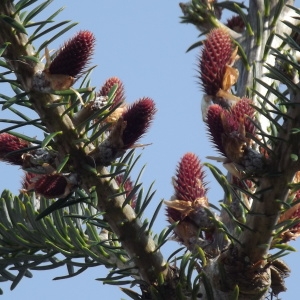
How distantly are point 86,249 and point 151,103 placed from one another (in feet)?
1.84

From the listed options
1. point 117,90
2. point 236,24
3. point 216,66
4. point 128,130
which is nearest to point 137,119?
point 128,130

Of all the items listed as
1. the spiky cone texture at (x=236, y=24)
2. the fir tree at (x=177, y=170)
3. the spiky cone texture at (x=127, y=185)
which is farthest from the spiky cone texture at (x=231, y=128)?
the spiky cone texture at (x=236, y=24)

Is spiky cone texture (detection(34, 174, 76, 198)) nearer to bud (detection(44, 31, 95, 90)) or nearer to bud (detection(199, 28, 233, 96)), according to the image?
bud (detection(44, 31, 95, 90))

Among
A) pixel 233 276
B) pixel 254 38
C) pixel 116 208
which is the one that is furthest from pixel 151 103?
pixel 254 38

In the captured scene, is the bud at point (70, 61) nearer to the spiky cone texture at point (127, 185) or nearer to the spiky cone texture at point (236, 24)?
the spiky cone texture at point (127, 185)

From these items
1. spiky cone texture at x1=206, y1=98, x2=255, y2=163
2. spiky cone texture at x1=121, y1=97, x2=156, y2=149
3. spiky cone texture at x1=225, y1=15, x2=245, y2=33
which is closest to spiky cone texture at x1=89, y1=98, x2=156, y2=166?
spiky cone texture at x1=121, y1=97, x2=156, y2=149

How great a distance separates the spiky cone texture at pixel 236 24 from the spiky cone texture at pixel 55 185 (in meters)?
1.18

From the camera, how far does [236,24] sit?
271cm

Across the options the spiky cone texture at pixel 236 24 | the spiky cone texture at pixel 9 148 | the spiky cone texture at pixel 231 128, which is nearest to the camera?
the spiky cone texture at pixel 231 128

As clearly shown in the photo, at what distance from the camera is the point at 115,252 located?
6.86ft

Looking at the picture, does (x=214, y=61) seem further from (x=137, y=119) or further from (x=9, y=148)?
(x=9, y=148)

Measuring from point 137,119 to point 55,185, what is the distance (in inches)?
10.0

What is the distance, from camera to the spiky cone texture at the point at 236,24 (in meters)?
2.70

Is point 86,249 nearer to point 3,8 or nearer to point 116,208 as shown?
point 116,208
